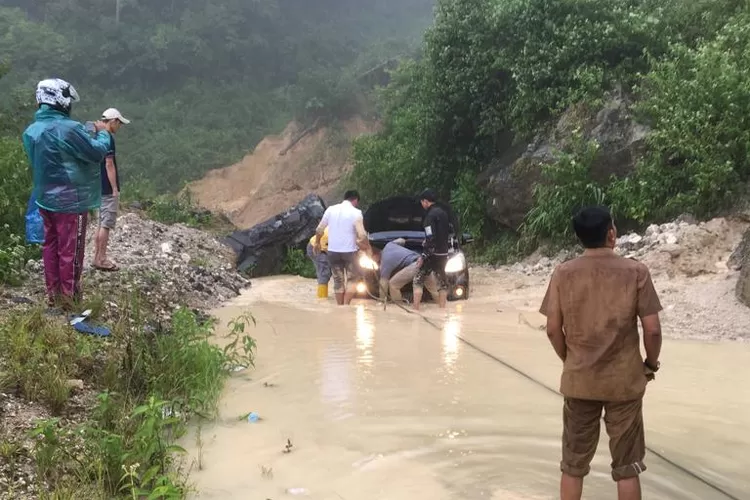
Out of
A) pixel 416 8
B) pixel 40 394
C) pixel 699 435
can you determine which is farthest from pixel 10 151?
pixel 416 8

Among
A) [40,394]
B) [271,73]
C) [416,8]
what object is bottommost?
Result: [40,394]

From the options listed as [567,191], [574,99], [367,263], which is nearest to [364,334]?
[367,263]

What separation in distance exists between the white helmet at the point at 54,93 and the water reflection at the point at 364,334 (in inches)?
136

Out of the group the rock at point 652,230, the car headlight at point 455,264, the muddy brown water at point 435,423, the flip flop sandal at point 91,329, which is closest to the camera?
the muddy brown water at point 435,423

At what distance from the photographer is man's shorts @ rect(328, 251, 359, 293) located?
9328 millimetres

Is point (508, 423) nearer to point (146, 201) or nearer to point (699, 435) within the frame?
point (699, 435)

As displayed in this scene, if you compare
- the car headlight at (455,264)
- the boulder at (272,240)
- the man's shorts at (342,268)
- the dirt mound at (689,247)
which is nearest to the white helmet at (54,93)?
the man's shorts at (342,268)

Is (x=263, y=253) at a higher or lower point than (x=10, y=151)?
lower

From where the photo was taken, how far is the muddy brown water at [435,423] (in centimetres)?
381

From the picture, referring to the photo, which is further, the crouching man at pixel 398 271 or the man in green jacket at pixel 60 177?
the crouching man at pixel 398 271

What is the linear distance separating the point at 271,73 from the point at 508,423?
36.9 meters

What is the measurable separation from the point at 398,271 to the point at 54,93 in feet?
16.2

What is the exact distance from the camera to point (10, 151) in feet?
29.2

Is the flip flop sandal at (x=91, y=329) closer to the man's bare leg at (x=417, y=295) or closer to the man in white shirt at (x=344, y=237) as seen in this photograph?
the man in white shirt at (x=344, y=237)
